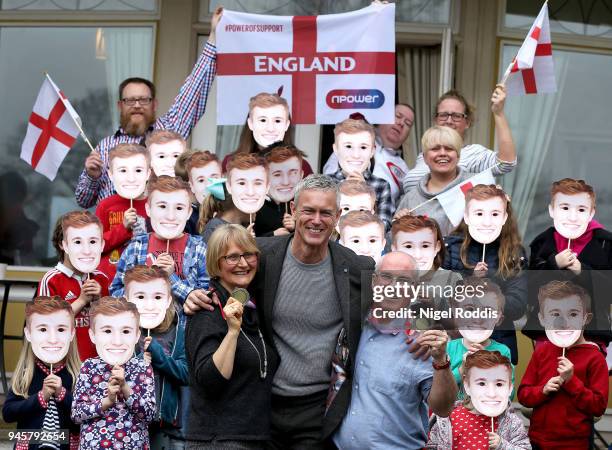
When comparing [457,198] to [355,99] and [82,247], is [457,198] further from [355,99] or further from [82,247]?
[82,247]

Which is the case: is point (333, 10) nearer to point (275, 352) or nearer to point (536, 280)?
point (536, 280)

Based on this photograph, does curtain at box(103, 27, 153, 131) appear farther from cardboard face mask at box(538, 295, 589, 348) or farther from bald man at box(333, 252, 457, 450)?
bald man at box(333, 252, 457, 450)

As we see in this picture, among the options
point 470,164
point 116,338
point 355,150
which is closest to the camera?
point 116,338

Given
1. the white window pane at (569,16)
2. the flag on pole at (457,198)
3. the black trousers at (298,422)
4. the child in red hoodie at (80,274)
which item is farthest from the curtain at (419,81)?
the black trousers at (298,422)

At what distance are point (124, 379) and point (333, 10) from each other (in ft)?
17.6

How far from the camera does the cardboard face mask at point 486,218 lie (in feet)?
25.1

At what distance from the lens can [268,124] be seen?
8.30 m

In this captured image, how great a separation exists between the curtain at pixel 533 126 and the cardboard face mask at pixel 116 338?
5087mm

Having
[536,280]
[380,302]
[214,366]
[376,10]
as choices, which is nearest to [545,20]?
[376,10]

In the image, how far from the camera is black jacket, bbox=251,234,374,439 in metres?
6.28

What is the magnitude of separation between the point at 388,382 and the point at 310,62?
3.56 meters

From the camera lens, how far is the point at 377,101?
908 cm

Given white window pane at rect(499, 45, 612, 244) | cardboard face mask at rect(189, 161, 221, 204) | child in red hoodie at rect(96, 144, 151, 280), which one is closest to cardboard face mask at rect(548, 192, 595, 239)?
cardboard face mask at rect(189, 161, 221, 204)

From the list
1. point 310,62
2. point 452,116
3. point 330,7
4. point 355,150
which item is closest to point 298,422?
point 355,150
